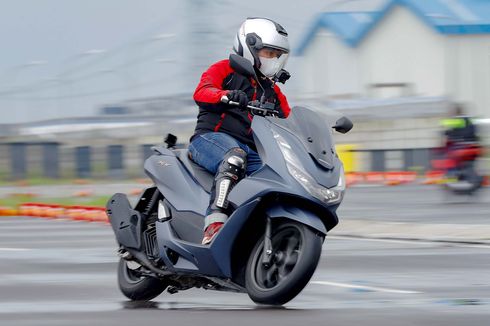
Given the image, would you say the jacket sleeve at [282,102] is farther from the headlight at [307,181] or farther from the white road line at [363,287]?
the white road line at [363,287]

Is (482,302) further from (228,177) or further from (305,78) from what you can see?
(305,78)

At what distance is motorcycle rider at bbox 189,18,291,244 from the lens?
26.5ft

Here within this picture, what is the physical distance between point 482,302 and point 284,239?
1.24m

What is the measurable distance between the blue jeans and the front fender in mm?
517

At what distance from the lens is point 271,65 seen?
27.5 ft

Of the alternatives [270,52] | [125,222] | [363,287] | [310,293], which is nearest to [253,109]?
[270,52]

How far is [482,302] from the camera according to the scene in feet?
25.4

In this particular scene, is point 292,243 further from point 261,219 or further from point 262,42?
point 262,42

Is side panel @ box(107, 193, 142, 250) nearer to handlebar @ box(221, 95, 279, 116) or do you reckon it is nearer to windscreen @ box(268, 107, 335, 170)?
handlebar @ box(221, 95, 279, 116)

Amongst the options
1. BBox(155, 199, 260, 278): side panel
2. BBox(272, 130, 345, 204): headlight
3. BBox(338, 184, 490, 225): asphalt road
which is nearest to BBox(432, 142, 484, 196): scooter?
BBox(338, 184, 490, 225): asphalt road

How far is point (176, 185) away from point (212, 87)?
0.77 m

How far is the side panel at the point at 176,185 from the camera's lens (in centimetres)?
848

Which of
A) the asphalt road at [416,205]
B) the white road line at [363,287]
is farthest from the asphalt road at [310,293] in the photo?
the asphalt road at [416,205]

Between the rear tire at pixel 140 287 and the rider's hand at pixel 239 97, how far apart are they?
147 cm
